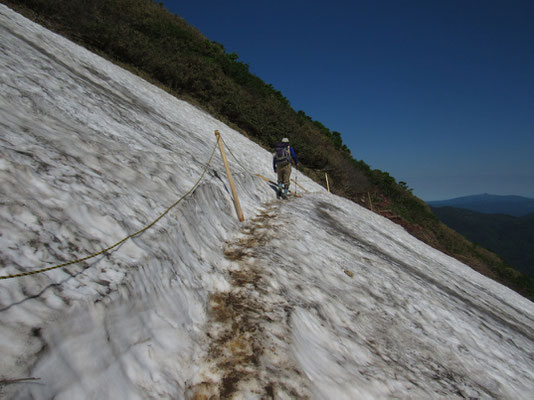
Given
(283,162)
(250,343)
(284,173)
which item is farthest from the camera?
(284,173)

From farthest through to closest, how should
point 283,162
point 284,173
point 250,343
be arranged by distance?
point 284,173 → point 283,162 → point 250,343

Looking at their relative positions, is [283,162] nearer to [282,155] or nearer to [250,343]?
[282,155]

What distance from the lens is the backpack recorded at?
10797mm

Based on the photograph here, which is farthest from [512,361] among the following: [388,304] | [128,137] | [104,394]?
[128,137]

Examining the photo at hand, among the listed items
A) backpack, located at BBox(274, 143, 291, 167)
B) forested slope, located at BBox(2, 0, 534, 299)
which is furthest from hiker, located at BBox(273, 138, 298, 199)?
forested slope, located at BBox(2, 0, 534, 299)

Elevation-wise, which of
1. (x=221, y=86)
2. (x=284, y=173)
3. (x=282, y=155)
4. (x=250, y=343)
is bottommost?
(x=250, y=343)

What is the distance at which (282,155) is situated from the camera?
10859 millimetres

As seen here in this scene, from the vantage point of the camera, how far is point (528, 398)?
4758 millimetres

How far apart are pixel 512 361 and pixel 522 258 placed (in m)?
254

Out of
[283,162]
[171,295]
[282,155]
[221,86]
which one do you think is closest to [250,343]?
[171,295]

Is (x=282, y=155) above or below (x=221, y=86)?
below

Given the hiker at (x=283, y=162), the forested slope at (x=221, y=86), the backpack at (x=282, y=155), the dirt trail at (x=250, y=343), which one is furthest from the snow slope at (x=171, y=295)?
the forested slope at (x=221, y=86)

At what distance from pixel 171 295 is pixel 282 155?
8.53 meters

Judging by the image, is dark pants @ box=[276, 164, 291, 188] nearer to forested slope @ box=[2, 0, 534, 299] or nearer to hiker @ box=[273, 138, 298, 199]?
hiker @ box=[273, 138, 298, 199]
